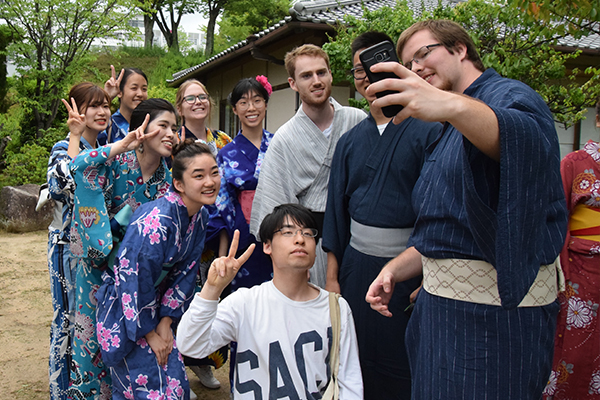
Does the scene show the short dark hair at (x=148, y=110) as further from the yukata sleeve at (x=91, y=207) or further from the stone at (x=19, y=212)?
the stone at (x=19, y=212)

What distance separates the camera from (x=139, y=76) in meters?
3.77

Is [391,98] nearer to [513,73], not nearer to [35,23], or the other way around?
[513,73]

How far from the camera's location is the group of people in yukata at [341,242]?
1297 millimetres

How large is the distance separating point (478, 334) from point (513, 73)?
11.8ft

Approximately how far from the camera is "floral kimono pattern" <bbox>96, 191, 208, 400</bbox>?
2.53 metres

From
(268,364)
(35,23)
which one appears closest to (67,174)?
(268,364)

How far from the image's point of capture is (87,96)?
10.2 feet

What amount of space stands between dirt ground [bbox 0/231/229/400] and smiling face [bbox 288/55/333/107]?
2169 mm

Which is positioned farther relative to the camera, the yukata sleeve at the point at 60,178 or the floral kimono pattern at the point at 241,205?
the floral kimono pattern at the point at 241,205

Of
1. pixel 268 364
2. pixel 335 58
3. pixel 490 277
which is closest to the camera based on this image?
pixel 490 277

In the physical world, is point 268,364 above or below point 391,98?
below

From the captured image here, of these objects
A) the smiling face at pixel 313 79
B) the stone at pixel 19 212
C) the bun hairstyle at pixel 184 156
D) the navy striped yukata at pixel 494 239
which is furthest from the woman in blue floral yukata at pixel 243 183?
the stone at pixel 19 212

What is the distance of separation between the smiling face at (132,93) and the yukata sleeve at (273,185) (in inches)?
51.3

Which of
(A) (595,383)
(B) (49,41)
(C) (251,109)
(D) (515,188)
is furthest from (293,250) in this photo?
(B) (49,41)
